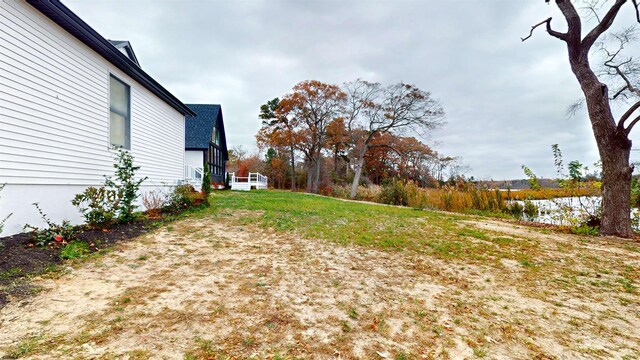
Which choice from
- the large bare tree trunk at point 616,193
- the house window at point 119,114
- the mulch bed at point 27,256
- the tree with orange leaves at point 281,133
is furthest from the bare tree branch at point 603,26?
the tree with orange leaves at point 281,133

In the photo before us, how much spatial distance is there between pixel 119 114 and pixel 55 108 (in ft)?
5.71

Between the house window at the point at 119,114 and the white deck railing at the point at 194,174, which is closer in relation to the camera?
the house window at the point at 119,114

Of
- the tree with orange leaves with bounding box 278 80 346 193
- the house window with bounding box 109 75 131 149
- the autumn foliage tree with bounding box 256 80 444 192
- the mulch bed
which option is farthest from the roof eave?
the tree with orange leaves with bounding box 278 80 346 193

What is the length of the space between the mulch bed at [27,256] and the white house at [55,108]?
527 millimetres

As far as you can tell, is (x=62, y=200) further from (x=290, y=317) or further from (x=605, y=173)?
(x=605, y=173)

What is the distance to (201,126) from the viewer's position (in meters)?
17.7

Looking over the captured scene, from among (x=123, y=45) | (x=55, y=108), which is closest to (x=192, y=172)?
(x=123, y=45)

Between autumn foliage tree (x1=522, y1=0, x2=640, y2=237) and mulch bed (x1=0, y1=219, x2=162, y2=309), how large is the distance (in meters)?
8.98

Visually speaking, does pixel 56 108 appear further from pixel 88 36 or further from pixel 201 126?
pixel 201 126

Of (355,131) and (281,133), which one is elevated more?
(281,133)

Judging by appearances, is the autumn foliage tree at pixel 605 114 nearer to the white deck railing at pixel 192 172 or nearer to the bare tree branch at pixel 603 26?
the bare tree branch at pixel 603 26

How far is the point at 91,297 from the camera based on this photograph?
2.20 meters

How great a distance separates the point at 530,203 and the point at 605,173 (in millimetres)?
3439

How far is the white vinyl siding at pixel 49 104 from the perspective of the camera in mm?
3488
